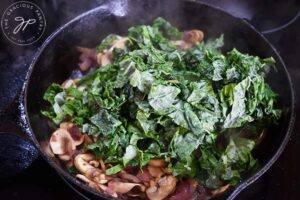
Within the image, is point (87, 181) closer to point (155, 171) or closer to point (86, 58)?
point (155, 171)

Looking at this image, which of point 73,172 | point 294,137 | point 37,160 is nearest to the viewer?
point 73,172

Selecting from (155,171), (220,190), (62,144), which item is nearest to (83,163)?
(62,144)

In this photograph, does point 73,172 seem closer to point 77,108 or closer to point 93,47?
point 77,108

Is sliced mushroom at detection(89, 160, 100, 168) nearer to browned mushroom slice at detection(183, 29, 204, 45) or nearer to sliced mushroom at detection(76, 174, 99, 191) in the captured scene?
sliced mushroom at detection(76, 174, 99, 191)

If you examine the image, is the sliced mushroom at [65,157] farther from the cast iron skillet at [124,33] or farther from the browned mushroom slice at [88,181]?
the browned mushroom slice at [88,181]

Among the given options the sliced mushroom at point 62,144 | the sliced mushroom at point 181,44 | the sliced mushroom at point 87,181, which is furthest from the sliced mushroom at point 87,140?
the sliced mushroom at point 181,44

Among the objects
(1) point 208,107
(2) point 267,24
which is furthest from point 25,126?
(2) point 267,24
